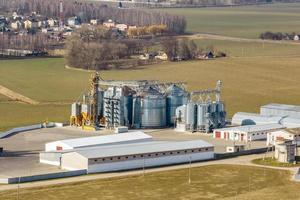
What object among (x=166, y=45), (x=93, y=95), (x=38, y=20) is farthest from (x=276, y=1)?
(x=93, y=95)

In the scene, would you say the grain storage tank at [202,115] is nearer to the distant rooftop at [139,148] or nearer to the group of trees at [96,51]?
the distant rooftop at [139,148]

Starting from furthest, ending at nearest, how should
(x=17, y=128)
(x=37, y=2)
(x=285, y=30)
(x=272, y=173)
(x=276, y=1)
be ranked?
(x=276, y=1) < (x=37, y=2) < (x=285, y=30) < (x=17, y=128) < (x=272, y=173)

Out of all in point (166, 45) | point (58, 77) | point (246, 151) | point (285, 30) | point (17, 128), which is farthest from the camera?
point (285, 30)

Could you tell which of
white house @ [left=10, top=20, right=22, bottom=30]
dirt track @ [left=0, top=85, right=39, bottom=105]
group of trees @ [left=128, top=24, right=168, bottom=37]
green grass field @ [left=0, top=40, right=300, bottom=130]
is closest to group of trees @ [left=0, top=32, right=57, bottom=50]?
group of trees @ [left=128, top=24, right=168, bottom=37]

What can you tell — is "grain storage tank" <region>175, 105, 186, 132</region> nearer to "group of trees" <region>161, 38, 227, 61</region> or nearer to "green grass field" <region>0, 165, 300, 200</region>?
"green grass field" <region>0, 165, 300, 200</region>

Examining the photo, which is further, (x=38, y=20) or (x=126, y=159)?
(x=38, y=20)

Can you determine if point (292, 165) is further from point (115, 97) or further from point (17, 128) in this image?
point (17, 128)

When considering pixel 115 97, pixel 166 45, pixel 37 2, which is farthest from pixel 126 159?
pixel 37 2
